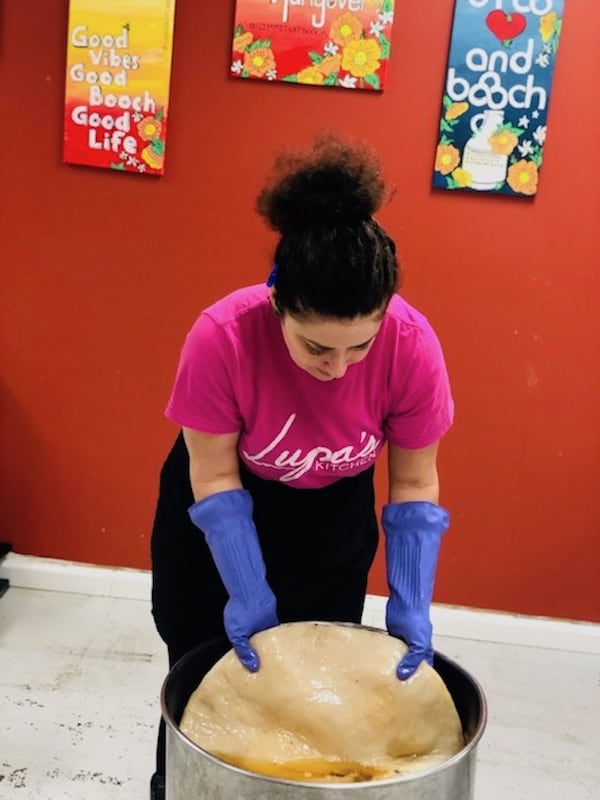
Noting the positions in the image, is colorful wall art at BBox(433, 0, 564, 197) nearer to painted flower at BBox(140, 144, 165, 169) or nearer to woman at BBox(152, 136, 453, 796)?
painted flower at BBox(140, 144, 165, 169)

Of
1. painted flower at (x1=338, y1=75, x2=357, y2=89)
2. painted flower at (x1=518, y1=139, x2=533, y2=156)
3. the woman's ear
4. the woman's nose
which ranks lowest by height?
the woman's nose

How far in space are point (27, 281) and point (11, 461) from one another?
1.52ft

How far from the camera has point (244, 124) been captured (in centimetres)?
184

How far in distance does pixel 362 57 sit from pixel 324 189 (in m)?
1.00

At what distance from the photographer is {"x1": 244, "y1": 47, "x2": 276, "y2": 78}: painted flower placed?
1792 mm

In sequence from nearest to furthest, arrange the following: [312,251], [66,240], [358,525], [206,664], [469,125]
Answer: [312,251]
[206,664]
[358,525]
[469,125]
[66,240]

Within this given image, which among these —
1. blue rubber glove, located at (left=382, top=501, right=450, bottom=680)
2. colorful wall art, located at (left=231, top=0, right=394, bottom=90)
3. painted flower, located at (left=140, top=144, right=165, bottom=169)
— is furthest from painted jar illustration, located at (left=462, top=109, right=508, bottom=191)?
blue rubber glove, located at (left=382, top=501, right=450, bottom=680)

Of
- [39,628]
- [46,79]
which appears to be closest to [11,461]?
[39,628]

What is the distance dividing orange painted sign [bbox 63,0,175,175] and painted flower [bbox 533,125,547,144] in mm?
829

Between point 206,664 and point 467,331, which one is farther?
point 467,331

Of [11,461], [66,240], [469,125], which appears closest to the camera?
[469,125]

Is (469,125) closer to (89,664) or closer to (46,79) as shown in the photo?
(46,79)

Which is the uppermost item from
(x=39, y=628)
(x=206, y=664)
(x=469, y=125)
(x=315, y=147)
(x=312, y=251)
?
(x=469, y=125)

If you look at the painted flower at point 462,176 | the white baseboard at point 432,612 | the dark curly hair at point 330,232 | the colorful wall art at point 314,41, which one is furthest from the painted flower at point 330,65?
the white baseboard at point 432,612
